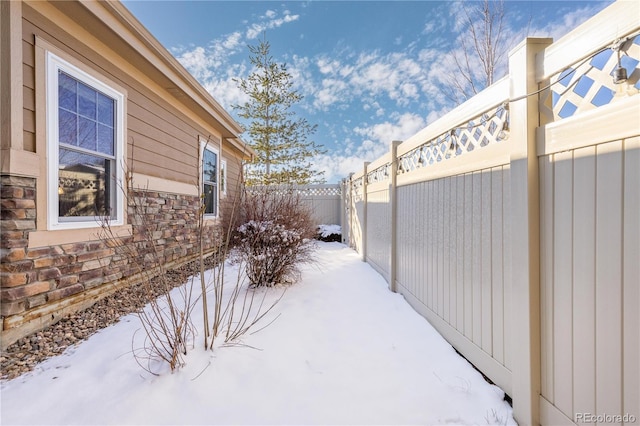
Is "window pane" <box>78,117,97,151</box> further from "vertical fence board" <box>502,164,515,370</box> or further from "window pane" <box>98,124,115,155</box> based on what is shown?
"vertical fence board" <box>502,164,515,370</box>

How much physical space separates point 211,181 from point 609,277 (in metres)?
5.96

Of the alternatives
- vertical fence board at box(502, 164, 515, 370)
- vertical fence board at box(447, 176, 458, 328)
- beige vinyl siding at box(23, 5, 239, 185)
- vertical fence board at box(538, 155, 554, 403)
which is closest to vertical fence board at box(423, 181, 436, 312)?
vertical fence board at box(447, 176, 458, 328)

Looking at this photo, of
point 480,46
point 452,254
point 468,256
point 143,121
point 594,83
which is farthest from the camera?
point 480,46

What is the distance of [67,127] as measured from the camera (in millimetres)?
2594

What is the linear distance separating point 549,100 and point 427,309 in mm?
1939

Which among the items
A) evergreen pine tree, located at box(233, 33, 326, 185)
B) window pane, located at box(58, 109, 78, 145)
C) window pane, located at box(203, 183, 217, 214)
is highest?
evergreen pine tree, located at box(233, 33, 326, 185)

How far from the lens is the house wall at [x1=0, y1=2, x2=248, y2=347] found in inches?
81.8

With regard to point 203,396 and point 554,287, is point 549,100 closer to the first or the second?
point 554,287

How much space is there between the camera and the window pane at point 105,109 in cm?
297

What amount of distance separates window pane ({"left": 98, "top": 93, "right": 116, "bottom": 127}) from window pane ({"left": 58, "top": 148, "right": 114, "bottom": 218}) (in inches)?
17.8

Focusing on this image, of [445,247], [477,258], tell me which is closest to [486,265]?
[477,258]

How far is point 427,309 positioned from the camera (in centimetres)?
256

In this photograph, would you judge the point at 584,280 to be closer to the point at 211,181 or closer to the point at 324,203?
the point at 211,181

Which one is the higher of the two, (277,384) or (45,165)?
(45,165)
